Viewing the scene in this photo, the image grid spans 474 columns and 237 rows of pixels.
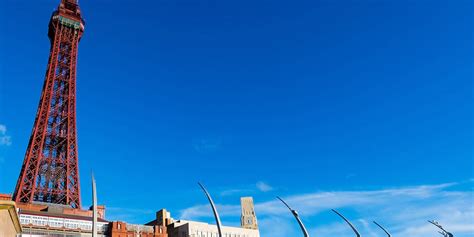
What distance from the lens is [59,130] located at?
102 m

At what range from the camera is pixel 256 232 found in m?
112

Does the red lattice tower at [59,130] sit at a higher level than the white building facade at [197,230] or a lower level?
higher

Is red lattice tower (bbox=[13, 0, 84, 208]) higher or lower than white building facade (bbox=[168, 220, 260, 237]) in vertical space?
higher

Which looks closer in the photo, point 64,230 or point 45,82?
point 64,230

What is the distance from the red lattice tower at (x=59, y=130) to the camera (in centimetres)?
9269

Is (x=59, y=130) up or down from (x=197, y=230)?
up

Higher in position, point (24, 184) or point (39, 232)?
point (24, 184)

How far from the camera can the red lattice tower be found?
3649 inches

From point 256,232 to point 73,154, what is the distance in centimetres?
5229

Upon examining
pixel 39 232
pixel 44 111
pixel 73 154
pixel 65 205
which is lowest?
pixel 39 232

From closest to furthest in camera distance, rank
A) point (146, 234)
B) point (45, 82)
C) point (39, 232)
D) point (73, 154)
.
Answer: point (39, 232), point (146, 234), point (73, 154), point (45, 82)

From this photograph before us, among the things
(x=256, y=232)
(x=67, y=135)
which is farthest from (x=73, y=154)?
(x=256, y=232)

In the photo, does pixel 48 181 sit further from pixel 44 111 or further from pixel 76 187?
pixel 44 111

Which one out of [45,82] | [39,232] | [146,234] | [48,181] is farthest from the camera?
[45,82]
